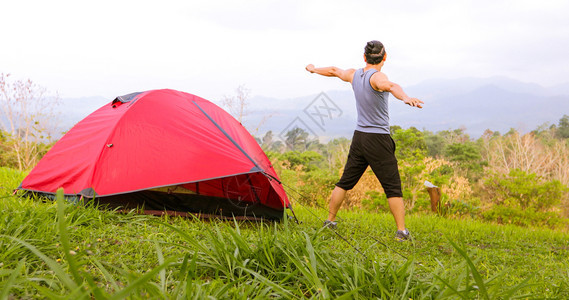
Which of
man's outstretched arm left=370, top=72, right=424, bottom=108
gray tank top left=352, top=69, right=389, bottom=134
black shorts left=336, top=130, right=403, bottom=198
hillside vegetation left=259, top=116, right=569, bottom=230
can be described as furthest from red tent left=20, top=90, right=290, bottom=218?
hillside vegetation left=259, top=116, right=569, bottom=230

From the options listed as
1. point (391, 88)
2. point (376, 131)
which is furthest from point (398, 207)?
point (391, 88)

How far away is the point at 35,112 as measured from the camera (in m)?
8.87

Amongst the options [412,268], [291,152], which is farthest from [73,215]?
[291,152]

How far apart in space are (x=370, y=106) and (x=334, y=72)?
2.28 feet

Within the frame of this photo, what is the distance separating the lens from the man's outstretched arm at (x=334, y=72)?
3978 millimetres

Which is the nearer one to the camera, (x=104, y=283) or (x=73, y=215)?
(x=104, y=283)

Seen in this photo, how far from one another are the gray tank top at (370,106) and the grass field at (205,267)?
113 centimetres

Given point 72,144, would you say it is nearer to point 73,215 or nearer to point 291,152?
point 73,215

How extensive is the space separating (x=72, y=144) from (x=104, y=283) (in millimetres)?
2576

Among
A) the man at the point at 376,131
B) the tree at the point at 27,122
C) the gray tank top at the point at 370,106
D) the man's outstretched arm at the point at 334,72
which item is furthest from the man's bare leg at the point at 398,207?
the tree at the point at 27,122

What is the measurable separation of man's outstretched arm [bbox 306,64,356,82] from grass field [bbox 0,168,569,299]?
1.67 metres

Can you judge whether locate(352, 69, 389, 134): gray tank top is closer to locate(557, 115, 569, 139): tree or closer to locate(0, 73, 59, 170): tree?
locate(0, 73, 59, 170): tree

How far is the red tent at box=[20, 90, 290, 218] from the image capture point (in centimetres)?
343

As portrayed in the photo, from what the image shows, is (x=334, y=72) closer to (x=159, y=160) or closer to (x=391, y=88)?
(x=391, y=88)
